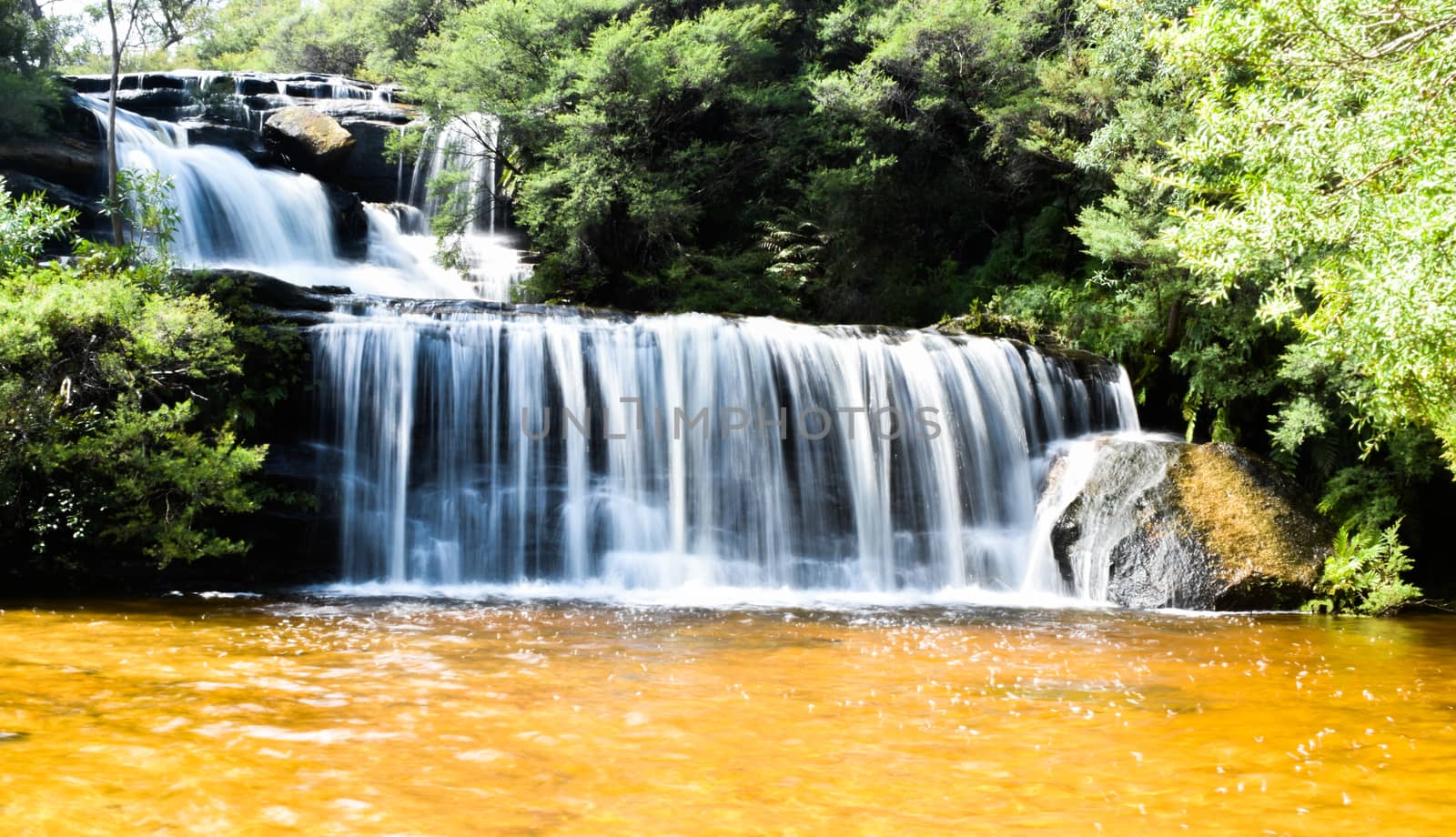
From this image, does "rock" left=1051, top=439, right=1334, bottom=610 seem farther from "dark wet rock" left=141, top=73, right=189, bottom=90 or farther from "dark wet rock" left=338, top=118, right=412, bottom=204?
"dark wet rock" left=141, top=73, right=189, bottom=90

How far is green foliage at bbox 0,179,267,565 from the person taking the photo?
9.31 m

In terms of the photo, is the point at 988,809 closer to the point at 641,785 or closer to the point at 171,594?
the point at 641,785

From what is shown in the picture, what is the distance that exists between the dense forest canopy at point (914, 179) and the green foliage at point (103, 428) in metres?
9.99

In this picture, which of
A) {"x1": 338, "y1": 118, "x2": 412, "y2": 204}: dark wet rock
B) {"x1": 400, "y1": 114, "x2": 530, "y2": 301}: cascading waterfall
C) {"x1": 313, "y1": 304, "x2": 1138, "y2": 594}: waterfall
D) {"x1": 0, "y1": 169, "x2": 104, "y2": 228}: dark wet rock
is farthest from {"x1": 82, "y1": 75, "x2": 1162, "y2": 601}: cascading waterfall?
{"x1": 338, "y1": 118, "x2": 412, "y2": 204}: dark wet rock

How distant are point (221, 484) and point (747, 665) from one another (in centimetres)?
582

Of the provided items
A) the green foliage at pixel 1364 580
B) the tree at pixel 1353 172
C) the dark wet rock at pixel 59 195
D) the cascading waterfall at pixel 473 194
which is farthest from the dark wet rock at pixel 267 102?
the green foliage at pixel 1364 580

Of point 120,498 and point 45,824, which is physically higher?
point 120,498

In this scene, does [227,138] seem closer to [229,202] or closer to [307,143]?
[307,143]

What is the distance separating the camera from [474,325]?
504 inches

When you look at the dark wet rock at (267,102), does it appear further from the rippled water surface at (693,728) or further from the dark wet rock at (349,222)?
the rippled water surface at (693,728)

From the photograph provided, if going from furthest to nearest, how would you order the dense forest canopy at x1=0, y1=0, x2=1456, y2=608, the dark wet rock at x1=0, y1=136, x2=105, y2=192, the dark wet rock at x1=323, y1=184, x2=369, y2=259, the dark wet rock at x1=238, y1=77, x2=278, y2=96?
1. the dark wet rock at x1=238, y1=77, x2=278, y2=96
2. the dark wet rock at x1=323, y1=184, x2=369, y2=259
3. the dark wet rock at x1=0, y1=136, x2=105, y2=192
4. the dense forest canopy at x1=0, y1=0, x2=1456, y2=608

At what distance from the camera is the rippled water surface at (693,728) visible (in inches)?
172

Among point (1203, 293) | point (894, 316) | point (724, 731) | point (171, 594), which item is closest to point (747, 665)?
point (724, 731)

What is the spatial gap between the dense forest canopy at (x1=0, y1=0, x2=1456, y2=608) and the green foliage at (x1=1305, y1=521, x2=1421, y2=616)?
0.26 feet
